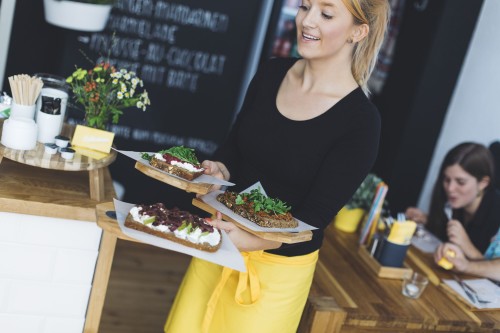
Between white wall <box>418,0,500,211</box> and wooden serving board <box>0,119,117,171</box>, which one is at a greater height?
white wall <box>418,0,500,211</box>

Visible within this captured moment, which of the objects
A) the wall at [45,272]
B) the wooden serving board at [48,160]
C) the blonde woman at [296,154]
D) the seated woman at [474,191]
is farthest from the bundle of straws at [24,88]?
the seated woman at [474,191]

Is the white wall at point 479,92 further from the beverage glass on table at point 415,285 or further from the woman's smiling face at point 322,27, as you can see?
the woman's smiling face at point 322,27

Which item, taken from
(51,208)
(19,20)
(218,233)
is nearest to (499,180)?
(218,233)

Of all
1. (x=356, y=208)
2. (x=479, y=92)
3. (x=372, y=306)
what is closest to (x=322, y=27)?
(x=372, y=306)

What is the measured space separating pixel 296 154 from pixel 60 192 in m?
0.76

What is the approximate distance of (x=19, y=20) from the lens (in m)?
3.56

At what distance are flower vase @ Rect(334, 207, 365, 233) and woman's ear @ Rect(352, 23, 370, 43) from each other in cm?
118

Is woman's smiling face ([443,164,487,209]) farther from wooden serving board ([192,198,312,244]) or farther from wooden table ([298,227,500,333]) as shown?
wooden serving board ([192,198,312,244])

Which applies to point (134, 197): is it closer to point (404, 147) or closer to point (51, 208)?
point (404, 147)

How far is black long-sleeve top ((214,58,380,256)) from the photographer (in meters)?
1.88

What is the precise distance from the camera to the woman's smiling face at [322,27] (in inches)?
73.5

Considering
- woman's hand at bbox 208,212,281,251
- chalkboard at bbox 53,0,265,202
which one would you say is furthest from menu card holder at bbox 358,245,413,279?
chalkboard at bbox 53,0,265,202

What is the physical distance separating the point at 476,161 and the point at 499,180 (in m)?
0.27

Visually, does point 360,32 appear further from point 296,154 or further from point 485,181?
point 485,181
